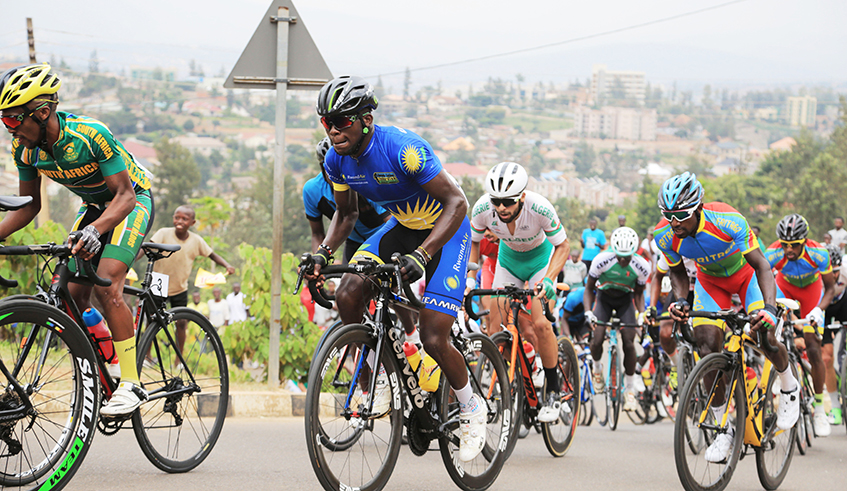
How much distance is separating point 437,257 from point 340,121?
1.01 metres

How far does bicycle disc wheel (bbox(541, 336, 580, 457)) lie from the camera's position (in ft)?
24.0

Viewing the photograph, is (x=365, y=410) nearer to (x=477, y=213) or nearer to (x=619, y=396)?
(x=477, y=213)

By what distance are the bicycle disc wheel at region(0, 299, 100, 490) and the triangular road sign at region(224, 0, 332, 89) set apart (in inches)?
185

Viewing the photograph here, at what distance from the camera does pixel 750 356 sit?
6352mm

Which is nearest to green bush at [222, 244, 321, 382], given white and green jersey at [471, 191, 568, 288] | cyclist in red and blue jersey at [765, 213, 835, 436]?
white and green jersey at [471, 191, 568, 288]

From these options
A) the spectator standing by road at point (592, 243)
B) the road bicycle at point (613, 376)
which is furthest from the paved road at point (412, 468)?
the spectator standing by road at point (592, 243)

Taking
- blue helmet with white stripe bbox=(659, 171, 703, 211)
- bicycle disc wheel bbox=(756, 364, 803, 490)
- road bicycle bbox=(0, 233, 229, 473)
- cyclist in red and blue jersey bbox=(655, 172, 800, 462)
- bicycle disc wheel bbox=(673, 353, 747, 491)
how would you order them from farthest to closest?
1. bicycle disc wheel bbox=(756, 364, 803, 490)
2. blue helmet with white stripe bbox=(659, 171, 703, 211)
3. cyclist in red and blue jersey bbox=(655, 172, 800, 462)
4. bicycle disc wheel bbox=(673, 353, 747, 491)
5. road bicycle bbox=(0, 233, 229, 473)

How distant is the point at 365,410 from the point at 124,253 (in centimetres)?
172

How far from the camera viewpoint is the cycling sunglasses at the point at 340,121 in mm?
4727

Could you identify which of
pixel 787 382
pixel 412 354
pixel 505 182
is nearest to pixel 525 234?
pixel 505 182

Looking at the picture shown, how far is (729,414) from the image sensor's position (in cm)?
602

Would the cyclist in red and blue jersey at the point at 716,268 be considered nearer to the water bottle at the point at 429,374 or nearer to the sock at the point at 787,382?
the sock at the point at 787,382

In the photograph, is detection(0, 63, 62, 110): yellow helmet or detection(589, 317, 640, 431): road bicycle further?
detection(589, 317, 640, 431): road bicycle

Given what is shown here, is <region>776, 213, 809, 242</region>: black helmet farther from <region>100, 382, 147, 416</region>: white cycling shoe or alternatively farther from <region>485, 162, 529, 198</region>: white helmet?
<region>100, 382, 147, 416</region>: white cycling shoe
